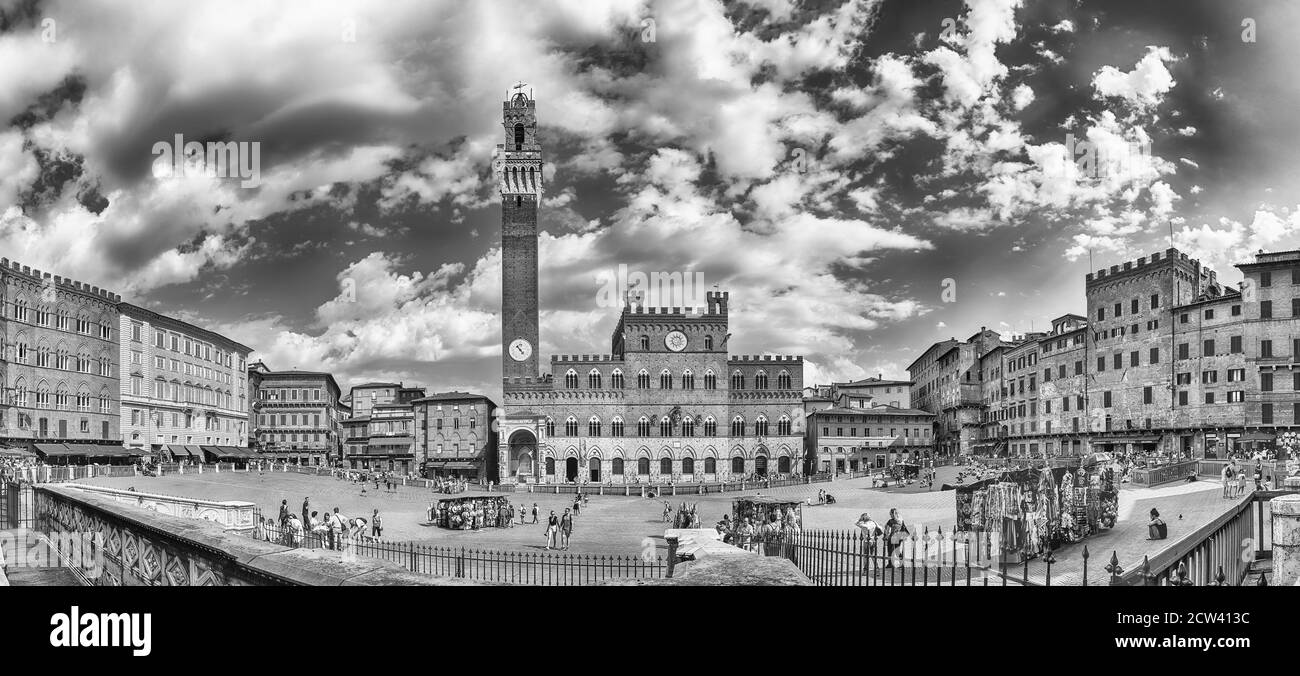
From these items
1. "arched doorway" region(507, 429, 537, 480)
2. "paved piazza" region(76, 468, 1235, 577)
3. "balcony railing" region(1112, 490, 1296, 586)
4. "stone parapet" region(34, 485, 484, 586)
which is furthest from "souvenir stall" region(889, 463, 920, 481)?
"stone parapet" region(34, 485, 484, 586)

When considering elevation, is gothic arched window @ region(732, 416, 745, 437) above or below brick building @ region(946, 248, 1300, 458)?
below

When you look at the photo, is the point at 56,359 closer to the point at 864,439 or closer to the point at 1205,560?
the point at 1205,560

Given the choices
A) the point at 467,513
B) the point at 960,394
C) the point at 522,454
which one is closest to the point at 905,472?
the point at 960,394

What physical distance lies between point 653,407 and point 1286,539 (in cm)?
6773

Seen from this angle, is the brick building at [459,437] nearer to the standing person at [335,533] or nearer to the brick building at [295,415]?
the brick building at [295,415]

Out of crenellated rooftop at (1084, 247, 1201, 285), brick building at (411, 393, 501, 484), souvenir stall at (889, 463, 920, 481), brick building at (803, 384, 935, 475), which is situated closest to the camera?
crenellated rooftop at (1084, 247, 1201, 285)

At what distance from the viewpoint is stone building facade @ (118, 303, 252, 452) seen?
5869 centimetres

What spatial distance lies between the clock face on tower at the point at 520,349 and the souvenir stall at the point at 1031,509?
6603cm

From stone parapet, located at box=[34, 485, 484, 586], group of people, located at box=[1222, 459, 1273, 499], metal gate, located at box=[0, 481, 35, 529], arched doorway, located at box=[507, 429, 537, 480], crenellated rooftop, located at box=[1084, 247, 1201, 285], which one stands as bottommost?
arched doorway, located at box=[507, 429, 537, 480]

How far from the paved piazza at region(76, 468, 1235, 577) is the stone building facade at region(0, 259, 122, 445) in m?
9.17

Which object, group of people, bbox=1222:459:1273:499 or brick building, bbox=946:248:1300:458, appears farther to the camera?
brick building, bbox=946:248:1300:458

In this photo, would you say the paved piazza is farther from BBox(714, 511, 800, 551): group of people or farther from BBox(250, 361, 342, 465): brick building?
BBox(250, 361, 342, 465): brick building
